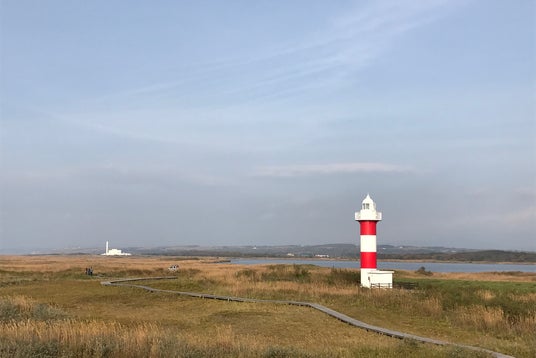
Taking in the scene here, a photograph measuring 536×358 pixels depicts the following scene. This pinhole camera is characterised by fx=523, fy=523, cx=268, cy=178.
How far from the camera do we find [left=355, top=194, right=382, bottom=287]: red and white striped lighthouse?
29.0 m

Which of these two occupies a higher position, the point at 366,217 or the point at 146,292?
the point at 366,217

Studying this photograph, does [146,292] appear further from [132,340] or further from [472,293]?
[132,340]

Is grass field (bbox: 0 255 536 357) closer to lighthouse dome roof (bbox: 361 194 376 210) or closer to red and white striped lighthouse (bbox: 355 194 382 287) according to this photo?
red and white striped lighthouse (bbox: 355 194 382 287)

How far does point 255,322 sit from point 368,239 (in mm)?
12700

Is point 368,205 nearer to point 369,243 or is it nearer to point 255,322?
point 369,243

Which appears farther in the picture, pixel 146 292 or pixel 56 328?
pixel 146 292

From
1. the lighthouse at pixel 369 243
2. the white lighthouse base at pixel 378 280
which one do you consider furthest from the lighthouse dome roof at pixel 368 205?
the white lighthouse base at pixel 378 280

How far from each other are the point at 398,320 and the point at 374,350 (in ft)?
23.4

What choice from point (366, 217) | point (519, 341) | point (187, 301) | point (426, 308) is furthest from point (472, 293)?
point (187, 301)

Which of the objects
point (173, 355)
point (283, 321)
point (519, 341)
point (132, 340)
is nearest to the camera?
point (173, 355)

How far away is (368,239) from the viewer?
29.0 m

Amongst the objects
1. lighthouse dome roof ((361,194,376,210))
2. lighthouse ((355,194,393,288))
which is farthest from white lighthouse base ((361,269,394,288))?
lighthouse dome roof ((361,194,376,210))

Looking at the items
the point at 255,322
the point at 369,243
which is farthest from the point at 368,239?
the point at 255,322

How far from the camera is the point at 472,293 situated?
24500mm
